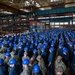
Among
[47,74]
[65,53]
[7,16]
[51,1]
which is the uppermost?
[51,1]

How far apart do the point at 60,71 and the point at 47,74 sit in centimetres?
251

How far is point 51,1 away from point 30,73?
23.6 m

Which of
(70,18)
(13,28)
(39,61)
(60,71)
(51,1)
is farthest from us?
(70,18)

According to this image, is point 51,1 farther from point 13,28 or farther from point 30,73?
point 30,73

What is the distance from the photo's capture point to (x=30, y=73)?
4.66 metres

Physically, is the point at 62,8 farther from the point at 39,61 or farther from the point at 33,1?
the point at 39,61

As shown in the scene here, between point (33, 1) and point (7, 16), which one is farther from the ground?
point (33, 1)

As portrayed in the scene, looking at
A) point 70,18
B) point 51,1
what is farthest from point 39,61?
point 70,18

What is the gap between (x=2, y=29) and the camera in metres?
20.9

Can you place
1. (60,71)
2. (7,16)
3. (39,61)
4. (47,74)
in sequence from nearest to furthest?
(60,71) < (39,61) < (47,74) < (7,16)

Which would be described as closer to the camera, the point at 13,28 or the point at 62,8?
the point at 13,28

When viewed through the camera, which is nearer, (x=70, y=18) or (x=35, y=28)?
(x=35, y=28)

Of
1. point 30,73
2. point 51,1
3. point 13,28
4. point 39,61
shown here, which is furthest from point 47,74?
point 51,1

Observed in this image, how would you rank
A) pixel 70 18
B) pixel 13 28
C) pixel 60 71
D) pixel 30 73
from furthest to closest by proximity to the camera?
pixel 70 18 → pixel 13 28 → pixel 30 73 → pixel 60 71
